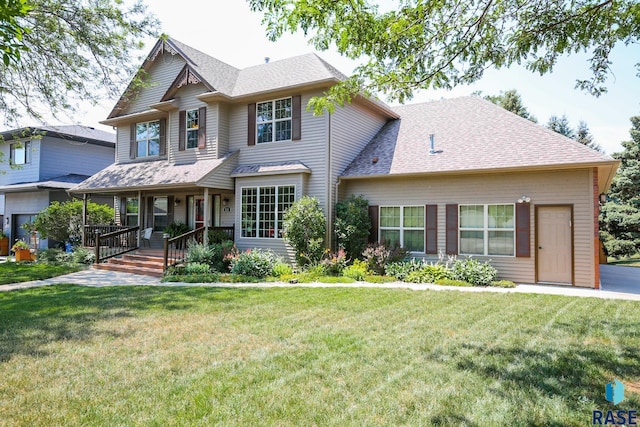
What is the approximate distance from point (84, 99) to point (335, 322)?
1228cm

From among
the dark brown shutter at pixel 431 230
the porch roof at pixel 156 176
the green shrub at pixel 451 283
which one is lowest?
the green shrub at pixel 451 283

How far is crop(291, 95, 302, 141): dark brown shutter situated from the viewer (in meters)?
13.6

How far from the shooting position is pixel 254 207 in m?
14.2

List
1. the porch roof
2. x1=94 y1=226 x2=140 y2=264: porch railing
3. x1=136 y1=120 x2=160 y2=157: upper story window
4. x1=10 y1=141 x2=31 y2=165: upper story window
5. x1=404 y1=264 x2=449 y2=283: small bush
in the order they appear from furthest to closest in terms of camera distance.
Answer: x1=10 y1=141 x2=31 y2=165: upper story window, x1=136 y1=120 x2=160 y2=157: upper story window, x1=94 y1=226 x2=140 y2=264: porch railing, the porch roof, x1=404 y1=264 x2=449 y2=283: small bush

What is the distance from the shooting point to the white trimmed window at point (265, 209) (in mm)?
13586

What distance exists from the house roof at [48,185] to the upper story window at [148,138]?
5.01 m

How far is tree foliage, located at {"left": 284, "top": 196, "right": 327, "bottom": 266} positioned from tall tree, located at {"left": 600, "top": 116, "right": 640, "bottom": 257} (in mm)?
16046

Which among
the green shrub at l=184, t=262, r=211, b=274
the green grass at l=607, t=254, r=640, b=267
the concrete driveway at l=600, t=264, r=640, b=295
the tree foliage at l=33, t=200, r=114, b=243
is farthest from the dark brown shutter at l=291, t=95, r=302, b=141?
the green grass at l=607, t=254, r=640, b=267

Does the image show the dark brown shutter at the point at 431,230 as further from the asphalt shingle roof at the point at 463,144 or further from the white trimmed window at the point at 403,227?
the asphalt shingle roof at the point at 463,144

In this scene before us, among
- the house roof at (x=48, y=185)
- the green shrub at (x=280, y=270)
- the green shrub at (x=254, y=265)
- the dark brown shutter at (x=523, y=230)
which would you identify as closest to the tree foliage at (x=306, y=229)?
the green shrub at (x=280, y=270)

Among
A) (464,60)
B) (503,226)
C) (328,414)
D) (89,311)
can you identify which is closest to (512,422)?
(328,414)

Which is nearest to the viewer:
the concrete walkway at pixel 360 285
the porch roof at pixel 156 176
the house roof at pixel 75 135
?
the concrete walkway at pixel 360 285

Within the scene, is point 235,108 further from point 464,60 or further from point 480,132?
point 464,60

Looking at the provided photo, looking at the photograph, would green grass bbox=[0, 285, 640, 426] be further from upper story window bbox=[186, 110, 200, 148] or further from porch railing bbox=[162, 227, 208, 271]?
upper story window bbox=[186, 110, 200, 148]
